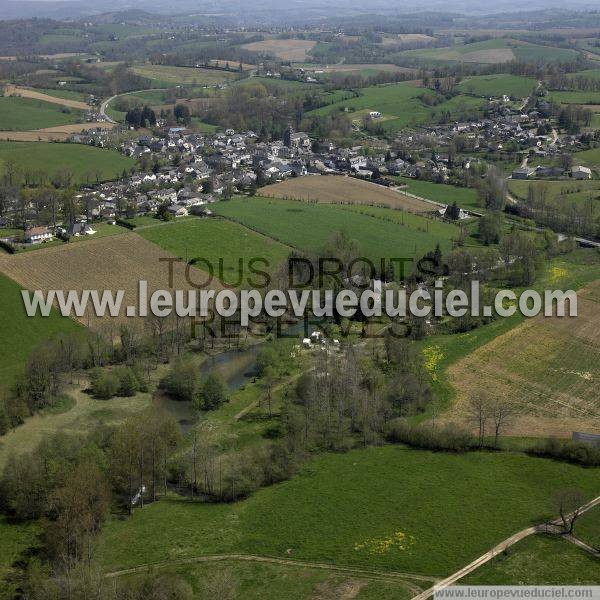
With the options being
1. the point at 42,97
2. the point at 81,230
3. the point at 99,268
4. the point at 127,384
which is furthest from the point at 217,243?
the point at 42,97

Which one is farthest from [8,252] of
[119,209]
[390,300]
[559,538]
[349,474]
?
[559,538]

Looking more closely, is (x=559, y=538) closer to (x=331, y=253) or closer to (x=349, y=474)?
(x=349, y=474)

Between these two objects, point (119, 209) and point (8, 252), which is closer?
point (8, 252)

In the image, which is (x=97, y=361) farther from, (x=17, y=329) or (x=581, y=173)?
(x=581, y=173)

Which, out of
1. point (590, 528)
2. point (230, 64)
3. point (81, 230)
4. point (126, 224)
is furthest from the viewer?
point (230, 64)

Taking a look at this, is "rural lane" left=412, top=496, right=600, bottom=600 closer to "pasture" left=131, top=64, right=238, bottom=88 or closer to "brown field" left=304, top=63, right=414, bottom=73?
"pasture" left=131, top=64, right=238, bottom=88

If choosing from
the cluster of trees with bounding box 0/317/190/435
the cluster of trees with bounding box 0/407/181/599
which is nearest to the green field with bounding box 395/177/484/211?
the cluster of trees with bounding box 0/317/190/435

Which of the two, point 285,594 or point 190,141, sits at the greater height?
point 190,141
